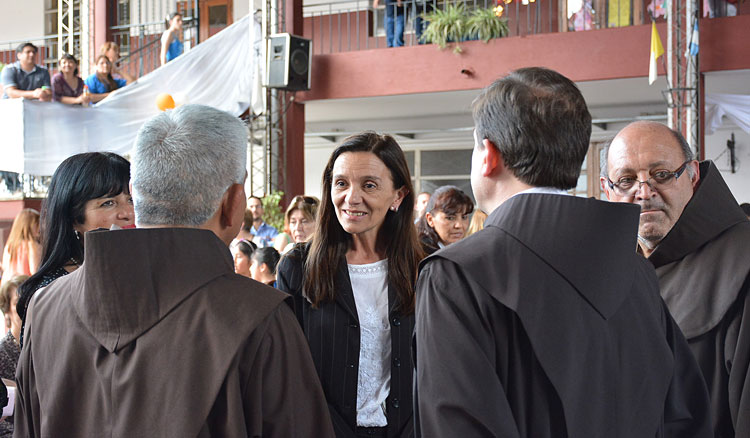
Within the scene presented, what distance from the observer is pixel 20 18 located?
1561cm

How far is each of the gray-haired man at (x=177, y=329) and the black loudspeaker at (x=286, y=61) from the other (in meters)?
8.96

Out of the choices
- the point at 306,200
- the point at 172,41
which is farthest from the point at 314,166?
the point at 306,200

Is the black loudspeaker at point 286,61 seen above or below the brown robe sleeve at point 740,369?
above

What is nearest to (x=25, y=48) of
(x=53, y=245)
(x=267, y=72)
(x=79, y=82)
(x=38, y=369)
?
(x=79, y=82)

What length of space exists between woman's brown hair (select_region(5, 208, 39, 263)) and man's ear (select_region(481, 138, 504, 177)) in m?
3.84

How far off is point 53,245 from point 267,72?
8487 millimetres

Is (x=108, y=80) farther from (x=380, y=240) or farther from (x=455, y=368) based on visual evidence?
(x=455, y=368)

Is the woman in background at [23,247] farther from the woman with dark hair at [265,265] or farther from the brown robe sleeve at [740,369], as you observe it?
the brown robe sleeve at [740,369]

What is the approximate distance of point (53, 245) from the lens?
2168 millimetres

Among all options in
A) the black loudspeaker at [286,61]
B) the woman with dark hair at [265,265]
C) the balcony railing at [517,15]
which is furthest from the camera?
the balcony railing at [517,15]

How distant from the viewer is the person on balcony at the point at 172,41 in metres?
10.4

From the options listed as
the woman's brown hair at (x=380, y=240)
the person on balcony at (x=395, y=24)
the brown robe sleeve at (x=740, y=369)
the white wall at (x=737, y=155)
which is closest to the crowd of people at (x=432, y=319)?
the brown robe sleeve at (x=740, y=369)

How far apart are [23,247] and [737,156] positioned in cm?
1134

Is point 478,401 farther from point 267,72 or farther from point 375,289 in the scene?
point 267,72
